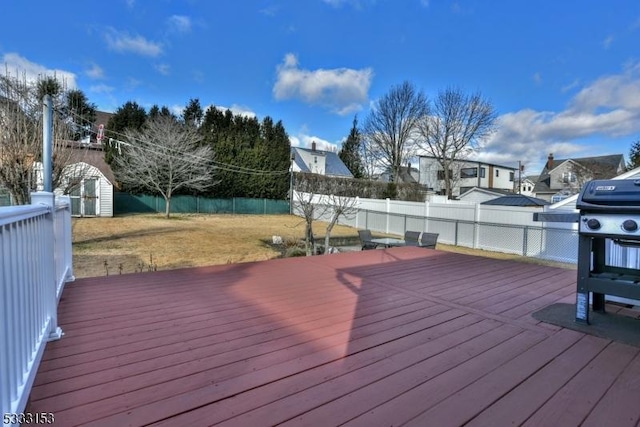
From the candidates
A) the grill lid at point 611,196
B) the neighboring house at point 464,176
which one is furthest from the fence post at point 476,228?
the neighboring house at point 464,176

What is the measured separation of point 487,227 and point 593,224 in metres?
9.15

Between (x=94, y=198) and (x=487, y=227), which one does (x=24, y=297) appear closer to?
(x=487, y=227)

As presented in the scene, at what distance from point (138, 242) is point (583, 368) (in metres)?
10.5

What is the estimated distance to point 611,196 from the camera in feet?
7.69

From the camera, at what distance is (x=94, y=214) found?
17234 millimetres

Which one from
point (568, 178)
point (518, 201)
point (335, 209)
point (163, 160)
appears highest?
point (568, 178)

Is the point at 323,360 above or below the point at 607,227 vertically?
below

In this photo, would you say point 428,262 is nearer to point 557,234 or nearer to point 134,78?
point 557,234

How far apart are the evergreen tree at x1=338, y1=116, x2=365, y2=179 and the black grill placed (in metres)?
32.7

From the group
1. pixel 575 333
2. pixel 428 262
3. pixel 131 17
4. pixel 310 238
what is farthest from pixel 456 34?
pixel 575 333

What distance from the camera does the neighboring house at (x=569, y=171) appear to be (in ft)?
81.8

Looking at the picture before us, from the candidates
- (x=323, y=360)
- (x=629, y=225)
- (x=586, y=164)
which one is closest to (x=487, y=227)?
(x=629, y=225)

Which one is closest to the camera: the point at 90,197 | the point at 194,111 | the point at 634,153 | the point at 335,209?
the point at 335,209

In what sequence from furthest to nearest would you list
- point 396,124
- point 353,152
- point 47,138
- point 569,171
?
1. point 353,152
2. point 569,171
3. point 396,124
4. point 47,138
